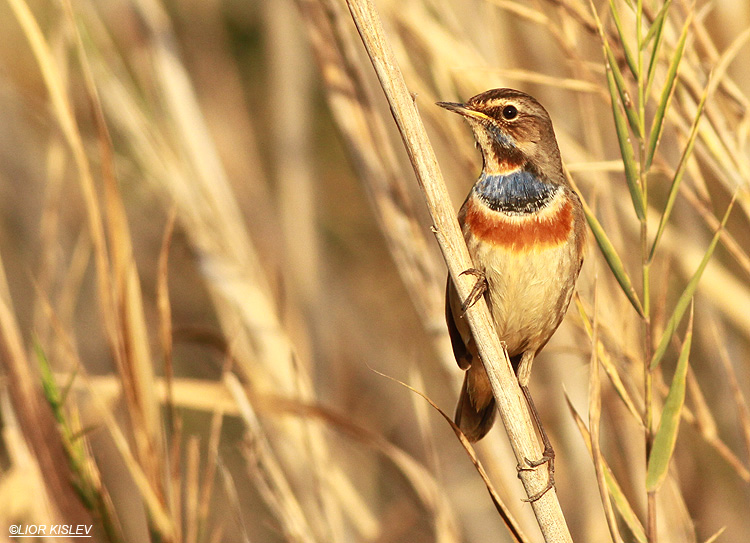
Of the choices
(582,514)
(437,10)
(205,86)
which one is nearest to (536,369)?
(582,514)

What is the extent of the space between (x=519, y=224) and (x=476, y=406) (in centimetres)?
59

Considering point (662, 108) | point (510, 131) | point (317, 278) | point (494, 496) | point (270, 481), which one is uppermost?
point (317, 278)

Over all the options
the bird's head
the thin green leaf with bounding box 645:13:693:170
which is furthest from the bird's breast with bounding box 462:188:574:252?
the thin green leaf with bounding box 645:13:693:170

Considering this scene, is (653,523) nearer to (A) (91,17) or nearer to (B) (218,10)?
(A) (91,17)

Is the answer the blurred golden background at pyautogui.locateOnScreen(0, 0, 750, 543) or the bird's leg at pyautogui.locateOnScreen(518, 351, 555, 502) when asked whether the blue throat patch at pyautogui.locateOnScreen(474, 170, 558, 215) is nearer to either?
the blurred golden background at pyautogui.locateOnScreen(0, 0, 750, 543)

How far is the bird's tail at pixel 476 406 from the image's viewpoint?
2.43 metres

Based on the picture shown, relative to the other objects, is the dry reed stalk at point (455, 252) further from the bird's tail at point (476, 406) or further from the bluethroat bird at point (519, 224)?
the bird's tail at point (476, 406)

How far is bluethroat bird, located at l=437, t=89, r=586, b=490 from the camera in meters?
2.26

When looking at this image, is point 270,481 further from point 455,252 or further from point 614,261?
point 614,261

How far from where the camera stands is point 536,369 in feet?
11.6

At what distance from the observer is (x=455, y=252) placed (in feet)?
5.81

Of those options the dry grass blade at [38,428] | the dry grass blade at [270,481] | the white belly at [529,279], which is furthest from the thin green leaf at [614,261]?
the dry grass blade at [38,428]

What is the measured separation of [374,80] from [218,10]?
1.52 metres

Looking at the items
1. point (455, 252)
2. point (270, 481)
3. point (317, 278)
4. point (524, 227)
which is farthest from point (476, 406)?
point (317, 278)
